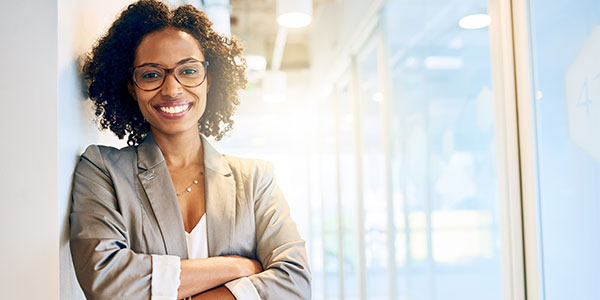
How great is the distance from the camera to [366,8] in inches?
142

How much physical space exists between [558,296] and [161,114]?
4.09ft

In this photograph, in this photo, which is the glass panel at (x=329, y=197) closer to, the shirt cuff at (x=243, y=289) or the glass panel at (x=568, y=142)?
the glass panel at (x=568, y=142)

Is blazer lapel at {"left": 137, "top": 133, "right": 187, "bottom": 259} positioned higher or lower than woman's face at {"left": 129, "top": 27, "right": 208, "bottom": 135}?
lower

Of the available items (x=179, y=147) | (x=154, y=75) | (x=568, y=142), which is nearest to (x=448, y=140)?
(x=568, y=142)

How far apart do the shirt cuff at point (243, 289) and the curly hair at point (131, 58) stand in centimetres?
49

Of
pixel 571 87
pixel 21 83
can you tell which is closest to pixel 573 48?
pixel 571 87

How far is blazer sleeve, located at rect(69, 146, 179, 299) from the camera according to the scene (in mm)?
1142

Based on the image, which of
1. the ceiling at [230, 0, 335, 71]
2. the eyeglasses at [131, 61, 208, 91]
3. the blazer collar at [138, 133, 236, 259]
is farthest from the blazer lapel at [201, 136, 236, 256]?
the ceiling at [230, 0, 335, 71]

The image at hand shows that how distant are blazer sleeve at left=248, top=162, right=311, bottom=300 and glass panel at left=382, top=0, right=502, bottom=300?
86 cm

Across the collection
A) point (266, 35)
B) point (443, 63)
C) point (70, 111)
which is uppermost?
point (266, 35)

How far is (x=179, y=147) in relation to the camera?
139 centimetres

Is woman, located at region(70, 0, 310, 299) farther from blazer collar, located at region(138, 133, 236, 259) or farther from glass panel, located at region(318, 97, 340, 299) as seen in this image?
glass panel, located at region(318, 97, 340, 299)

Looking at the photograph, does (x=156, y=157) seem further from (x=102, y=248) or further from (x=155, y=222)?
(x=102, y=248)

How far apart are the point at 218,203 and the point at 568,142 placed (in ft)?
3.20
